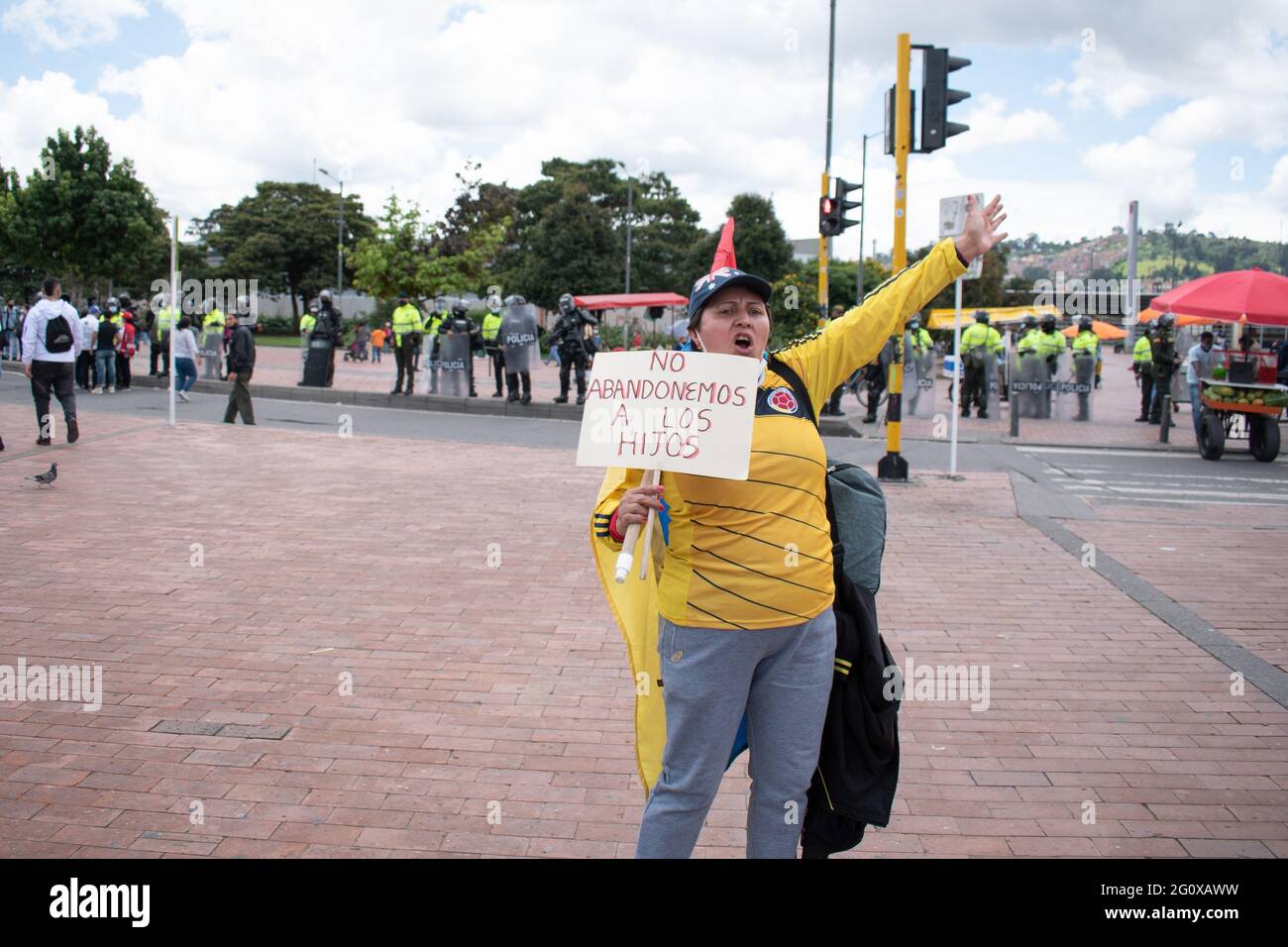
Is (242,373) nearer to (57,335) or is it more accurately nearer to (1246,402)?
(57,335)

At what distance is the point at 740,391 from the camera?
2.76 meters

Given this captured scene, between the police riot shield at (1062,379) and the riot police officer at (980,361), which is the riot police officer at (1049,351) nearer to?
the police riot shield at (1062,379)

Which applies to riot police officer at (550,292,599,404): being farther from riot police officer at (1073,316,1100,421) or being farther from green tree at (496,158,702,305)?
green tree at (496,158,702,305)

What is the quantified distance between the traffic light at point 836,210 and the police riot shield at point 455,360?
26.9 ft

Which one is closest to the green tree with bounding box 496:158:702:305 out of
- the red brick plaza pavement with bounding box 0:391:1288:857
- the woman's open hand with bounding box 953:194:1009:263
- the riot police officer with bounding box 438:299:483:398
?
the riot police officer with bounding box 438:299:483:398

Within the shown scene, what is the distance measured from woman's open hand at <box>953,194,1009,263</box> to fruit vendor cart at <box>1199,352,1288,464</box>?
1304 centimetres

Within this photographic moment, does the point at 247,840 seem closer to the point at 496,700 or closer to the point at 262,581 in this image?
the point at 496,700

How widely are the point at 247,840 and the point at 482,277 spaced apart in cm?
4668

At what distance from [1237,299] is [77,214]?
36962 millimetres

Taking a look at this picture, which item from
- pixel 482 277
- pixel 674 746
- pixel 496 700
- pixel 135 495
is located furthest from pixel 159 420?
pixel 482 277

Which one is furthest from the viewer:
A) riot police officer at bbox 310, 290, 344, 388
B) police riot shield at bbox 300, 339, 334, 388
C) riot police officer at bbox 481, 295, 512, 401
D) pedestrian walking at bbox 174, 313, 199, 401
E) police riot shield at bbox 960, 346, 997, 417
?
police riot shield at bbox 300, 339, 334, 388

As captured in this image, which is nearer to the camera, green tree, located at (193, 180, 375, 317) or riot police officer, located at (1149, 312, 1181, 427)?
→ riot police officer, located at (1149, 312, 1181, 427)

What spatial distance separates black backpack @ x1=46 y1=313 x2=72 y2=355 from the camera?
39.0 ft

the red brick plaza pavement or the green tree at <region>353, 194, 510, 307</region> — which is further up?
the green tree at <region>353, 194, 510, 307</region>
